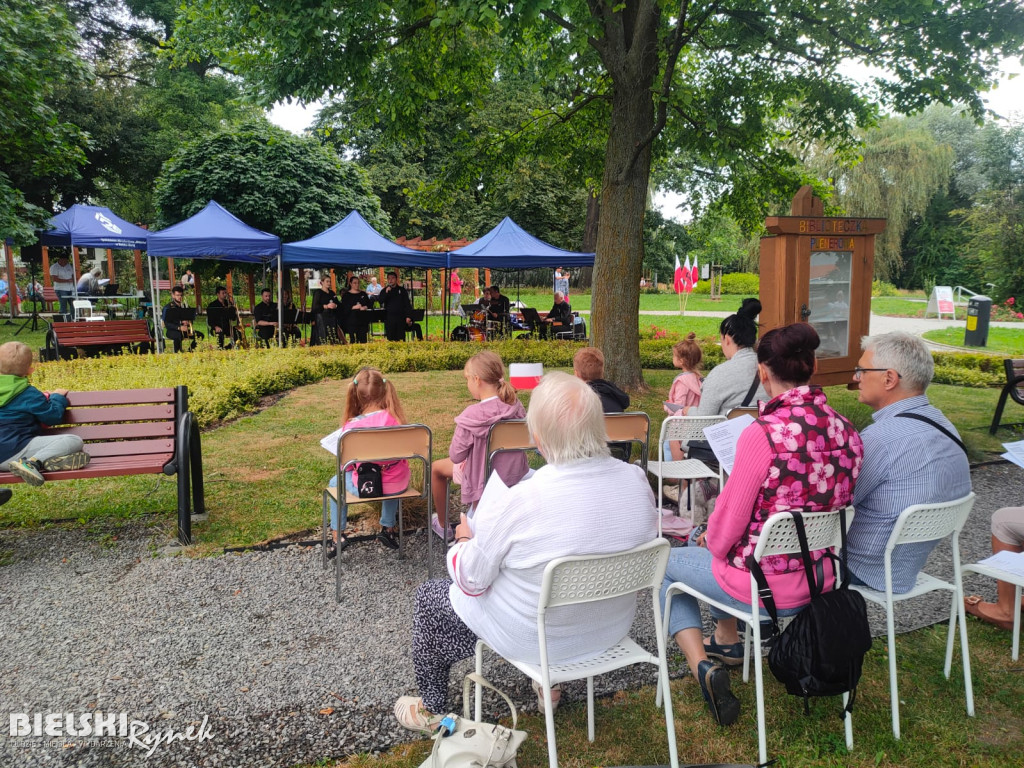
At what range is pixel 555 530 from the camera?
84.8 inches

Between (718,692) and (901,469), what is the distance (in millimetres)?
1054

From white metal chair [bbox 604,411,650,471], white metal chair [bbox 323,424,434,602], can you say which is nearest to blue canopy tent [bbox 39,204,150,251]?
white metal chair [bbox 323,424,434,602]

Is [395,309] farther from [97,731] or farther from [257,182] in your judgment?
[97,731]

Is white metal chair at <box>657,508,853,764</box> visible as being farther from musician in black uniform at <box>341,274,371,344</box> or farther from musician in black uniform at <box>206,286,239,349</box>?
musician in black uniform at <box>206,286,239,349</box>

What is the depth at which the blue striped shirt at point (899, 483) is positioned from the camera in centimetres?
270

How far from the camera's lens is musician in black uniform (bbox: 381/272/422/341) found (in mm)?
15719

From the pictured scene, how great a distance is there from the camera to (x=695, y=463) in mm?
4684

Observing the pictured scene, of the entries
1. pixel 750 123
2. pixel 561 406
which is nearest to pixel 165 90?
pixel 750 123

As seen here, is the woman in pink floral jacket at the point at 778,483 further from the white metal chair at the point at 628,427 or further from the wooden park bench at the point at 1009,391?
the wooden park bench at the point at 1009,391

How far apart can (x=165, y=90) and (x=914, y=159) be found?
32505mm

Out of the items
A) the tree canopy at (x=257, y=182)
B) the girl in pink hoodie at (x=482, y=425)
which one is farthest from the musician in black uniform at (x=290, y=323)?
the girl in pink hoodie at (x=482, y=425)

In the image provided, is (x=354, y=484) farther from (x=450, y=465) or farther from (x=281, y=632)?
(x=281, y=632)

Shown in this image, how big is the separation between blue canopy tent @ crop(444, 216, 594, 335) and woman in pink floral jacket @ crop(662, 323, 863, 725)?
13.5 metres

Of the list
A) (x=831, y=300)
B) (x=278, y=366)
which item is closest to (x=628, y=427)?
(x=831, y=300)
